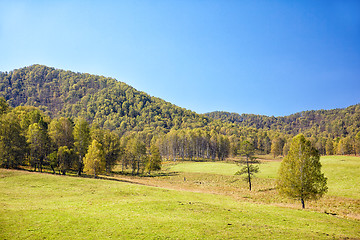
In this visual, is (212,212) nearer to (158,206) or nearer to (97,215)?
(158,206)

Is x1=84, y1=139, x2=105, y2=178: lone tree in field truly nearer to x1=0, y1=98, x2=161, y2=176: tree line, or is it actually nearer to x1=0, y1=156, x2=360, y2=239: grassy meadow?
x1=0, y1=98, x2=161, y2=176: tree line

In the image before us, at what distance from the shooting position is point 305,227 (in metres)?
19.0

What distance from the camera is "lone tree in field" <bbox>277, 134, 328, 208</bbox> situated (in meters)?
30.5

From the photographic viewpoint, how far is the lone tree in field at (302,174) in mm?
30469

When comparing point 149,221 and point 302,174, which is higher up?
point 302,174

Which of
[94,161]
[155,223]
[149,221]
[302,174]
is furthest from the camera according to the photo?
[94,161]

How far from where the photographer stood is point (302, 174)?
102 feet

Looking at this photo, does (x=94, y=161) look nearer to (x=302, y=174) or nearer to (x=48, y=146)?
(x=48, y=146)

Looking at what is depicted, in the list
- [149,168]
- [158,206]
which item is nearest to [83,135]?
[149,168]

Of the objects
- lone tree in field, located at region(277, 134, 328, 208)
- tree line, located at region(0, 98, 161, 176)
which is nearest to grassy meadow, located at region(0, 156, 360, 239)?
lone tree in field, located at region(277, 134, 328, 208)

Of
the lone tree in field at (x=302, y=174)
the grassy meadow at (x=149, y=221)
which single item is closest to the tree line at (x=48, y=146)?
the grassy meadow at (x=149, y=221)

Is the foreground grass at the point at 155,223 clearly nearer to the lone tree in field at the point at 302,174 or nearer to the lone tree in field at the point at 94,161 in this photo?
the lone tree in field at the point at 302,174

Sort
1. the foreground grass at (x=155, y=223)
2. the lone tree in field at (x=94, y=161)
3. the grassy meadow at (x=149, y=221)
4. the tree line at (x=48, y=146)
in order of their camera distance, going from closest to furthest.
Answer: the foreground grass at (x=155, y=223) → the grassy meadow at (x=149, y=221) → the tree line at (x=48, y=146) → the lone tree in field at (x=94, y=161)

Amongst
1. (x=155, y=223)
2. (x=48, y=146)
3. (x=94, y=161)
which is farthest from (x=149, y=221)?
(x=48, y=146)
